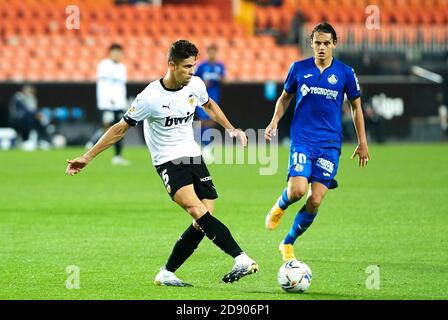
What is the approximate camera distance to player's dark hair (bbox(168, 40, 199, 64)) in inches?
320

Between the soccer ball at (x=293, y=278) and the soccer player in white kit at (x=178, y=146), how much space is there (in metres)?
0.37

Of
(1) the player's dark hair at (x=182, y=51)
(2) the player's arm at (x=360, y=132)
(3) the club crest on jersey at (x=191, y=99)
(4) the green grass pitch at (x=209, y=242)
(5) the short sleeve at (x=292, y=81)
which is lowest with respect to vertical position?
(4) the green grass pitch at (x=209, y=242)

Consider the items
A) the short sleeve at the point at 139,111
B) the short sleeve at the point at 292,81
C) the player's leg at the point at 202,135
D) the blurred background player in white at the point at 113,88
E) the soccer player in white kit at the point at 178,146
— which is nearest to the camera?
the soccer player in white kit at the point at 178,146

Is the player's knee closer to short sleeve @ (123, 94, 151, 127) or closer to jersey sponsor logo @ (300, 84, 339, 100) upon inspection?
jersey sponsor logo @ (300, 84, 339, 100)

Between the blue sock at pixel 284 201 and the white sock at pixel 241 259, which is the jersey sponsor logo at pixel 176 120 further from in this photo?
the blue sock at pixel 284 201

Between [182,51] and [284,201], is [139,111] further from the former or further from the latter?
[284,201]

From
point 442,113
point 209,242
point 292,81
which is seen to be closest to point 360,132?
point 292,81

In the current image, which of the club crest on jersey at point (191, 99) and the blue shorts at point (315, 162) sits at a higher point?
the club crest on jersey at point (191, 99)

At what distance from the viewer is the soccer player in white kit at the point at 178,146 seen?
8.22m

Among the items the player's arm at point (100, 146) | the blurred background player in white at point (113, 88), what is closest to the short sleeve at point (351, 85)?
the player's arm at point (100, 146)

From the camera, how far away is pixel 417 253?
10.1 m

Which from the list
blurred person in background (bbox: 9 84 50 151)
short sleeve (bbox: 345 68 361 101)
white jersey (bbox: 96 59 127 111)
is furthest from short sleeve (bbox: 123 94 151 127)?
blurred person in background (bbox: 9 84 50 151)

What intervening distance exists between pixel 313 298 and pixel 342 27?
23.5 meters
